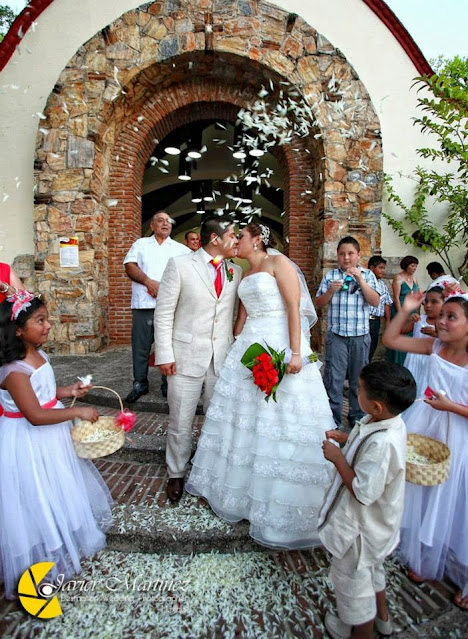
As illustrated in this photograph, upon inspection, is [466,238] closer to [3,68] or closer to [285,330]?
[285,330]

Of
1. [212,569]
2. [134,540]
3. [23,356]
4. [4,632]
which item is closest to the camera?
[4,632]

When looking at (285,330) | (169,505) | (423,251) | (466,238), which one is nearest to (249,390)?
(285,330)

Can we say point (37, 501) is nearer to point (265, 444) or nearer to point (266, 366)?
point (265, 444)

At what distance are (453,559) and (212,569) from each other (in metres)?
1.36

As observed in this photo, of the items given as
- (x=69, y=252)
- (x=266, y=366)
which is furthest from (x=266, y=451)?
(x=69, y=252)

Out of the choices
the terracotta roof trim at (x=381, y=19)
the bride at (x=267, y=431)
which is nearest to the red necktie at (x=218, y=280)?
the bride at (x=267, y=431)

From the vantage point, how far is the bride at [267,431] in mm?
2334

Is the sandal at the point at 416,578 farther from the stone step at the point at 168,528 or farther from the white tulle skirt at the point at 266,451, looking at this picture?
the stone step at the point at 168,528

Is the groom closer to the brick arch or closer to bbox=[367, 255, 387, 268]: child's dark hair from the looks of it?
bbox=[367, 255, 387, 268]: child's dark hair

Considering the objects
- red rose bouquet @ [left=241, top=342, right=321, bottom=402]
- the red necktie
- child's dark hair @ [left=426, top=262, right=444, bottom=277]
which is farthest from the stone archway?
red rose bouquet @ [left=241, top=342, right=321, bottom=402]

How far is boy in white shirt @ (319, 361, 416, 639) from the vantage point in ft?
5.37

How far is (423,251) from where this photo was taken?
710cm

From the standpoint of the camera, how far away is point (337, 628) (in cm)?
182

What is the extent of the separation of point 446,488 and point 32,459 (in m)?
2.26
